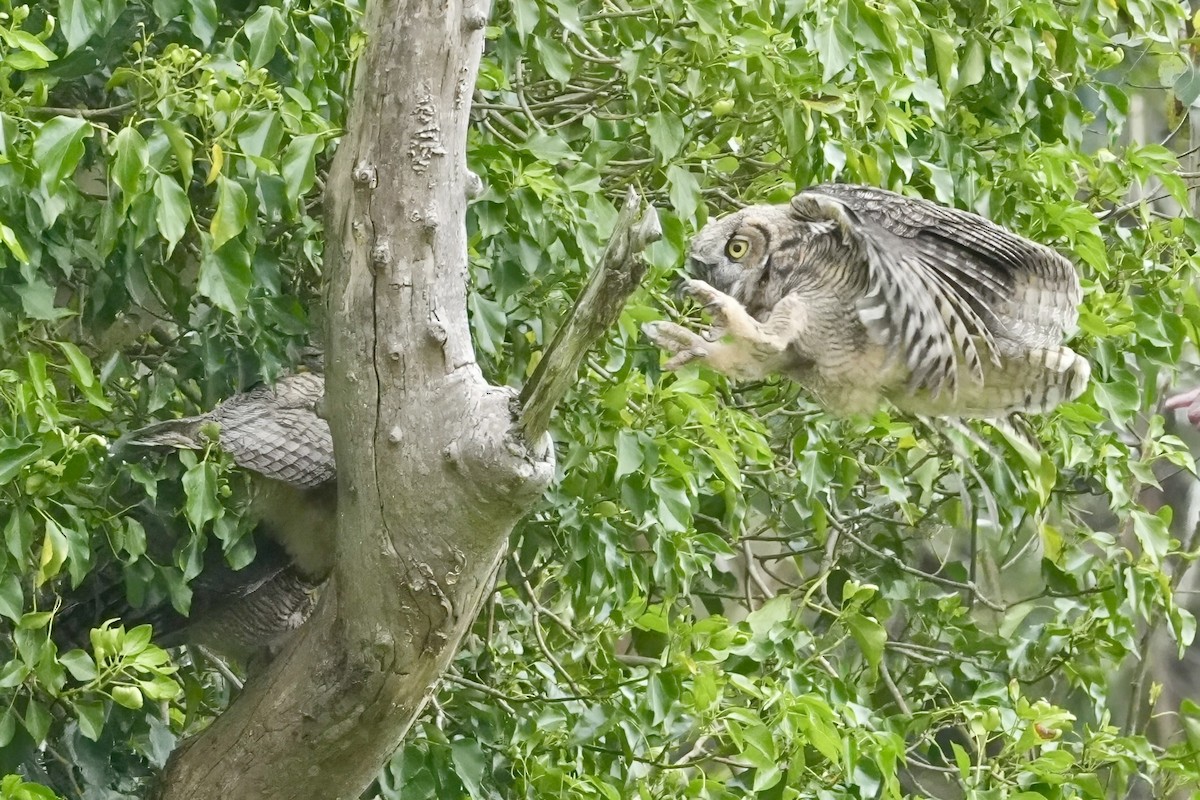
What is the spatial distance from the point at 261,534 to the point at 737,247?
0.86 metres

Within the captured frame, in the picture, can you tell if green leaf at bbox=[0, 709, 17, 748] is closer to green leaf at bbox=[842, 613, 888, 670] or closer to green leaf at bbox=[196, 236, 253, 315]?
green leaf at bbox=[196, 236, 253, 315]

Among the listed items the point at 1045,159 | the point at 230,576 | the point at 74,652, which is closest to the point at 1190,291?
the point at 1045,159

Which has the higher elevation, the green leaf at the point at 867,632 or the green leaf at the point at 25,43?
the green leaf at the point at 25,43

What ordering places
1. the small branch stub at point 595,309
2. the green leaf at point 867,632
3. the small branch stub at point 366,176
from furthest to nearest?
the green leaf at point 867,632, the small branch stub at point 366,176, the small branch stub at point 595,309

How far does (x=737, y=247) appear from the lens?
1230mm

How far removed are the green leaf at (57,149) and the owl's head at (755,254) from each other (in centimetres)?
59

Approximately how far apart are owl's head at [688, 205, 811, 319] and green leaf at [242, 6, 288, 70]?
1.60 feet

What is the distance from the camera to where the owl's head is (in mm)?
1201

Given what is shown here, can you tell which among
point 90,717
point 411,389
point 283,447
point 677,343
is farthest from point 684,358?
point 90,717

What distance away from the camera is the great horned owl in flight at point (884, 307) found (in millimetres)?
1128

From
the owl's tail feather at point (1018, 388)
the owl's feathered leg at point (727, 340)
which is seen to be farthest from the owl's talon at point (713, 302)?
the owl's tail feather at point (1018, 388)

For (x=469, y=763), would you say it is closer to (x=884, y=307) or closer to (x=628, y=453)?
(x=628, y=453)

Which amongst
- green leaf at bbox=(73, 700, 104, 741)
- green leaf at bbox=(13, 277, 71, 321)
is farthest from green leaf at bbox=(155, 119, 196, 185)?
green leaf at bbox=(73, 700, 104, 741)

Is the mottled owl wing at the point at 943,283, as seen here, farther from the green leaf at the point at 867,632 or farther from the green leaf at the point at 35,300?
the green leaf at the point at 35,300
